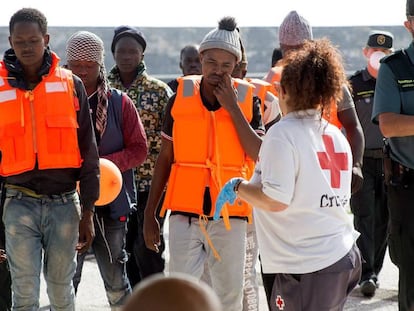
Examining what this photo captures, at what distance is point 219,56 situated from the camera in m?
6.05

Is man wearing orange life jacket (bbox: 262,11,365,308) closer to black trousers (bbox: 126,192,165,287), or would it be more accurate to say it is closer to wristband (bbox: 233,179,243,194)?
wristband (bbox: 233,179,243,194)

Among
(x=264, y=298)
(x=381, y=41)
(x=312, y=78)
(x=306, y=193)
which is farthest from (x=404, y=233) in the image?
(x=381, y=41)

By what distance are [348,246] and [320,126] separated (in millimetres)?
591

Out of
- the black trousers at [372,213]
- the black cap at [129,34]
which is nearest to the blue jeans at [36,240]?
the black cap at [129,34]

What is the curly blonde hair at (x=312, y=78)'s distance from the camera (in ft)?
15.8

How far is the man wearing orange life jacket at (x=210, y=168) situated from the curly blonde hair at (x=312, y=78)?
3.73 ft

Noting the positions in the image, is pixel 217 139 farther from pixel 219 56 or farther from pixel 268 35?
pixel 268 35

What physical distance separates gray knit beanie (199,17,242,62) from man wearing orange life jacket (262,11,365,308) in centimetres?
28

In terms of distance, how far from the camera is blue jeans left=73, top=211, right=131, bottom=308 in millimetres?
6746

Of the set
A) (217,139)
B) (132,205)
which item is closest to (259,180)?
(217,139)

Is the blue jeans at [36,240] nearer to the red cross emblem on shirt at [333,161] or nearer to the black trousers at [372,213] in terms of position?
the red cross emblem on shirt at [333,161]

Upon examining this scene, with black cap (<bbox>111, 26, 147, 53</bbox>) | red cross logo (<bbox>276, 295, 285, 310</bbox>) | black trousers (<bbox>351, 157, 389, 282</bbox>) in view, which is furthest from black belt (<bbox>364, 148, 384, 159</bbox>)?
red cross logo (<bbox>276, 295, 285, 310</bbox>)

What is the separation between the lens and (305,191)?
4.72 metres

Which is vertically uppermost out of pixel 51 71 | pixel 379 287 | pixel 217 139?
pixel 51 71
